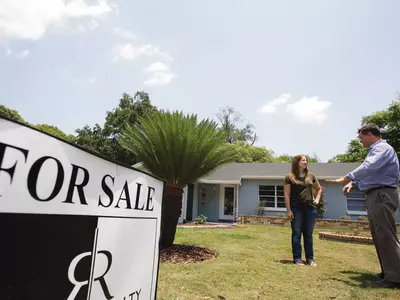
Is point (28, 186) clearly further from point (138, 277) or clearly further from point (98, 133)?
point (98, 133)

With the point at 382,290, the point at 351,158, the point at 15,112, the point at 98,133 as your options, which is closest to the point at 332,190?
the point at 382,290

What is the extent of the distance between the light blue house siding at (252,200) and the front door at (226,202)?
0.27 metres

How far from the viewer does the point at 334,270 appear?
455 cm

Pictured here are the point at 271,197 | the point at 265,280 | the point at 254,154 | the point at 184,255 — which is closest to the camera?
the point at 265,280

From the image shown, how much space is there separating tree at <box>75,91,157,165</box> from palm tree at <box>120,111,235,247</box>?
24.9 m

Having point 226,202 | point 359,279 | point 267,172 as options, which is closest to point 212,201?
point 226,202

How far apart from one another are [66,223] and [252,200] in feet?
59.2

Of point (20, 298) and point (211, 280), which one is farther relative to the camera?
point (211, 280)

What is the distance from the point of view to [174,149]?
5.54 meters

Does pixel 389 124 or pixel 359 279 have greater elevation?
pixel 389 124

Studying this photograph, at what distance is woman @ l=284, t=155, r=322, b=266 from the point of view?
4871 millimetres

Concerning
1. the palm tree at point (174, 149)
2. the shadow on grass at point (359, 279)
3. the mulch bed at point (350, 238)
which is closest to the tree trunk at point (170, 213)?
the palm tree at point (174, 149)

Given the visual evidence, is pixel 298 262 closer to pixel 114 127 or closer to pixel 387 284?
pixel 387 284

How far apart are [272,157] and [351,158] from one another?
1537 cm
